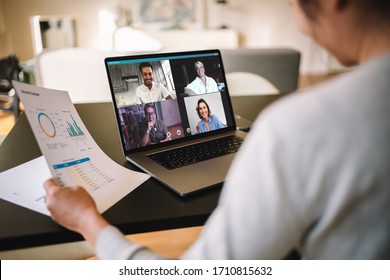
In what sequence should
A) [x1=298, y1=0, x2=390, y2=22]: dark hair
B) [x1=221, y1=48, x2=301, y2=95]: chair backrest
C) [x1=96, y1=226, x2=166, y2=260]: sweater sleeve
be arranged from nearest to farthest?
1. [x1=298, y1=0, x2=390, y2=22]: dark hair
2. [x1=96, y1=226, x2=166, y2=260]: sweater sleeve
3. [x1=221, y1=48, x2=301, y2=95]: chair backrest

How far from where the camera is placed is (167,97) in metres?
0.99

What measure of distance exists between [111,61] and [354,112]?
A: 0.70 meters

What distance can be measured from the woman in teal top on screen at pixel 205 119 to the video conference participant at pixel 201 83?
0.12 feet

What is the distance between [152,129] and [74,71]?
130 centimetres

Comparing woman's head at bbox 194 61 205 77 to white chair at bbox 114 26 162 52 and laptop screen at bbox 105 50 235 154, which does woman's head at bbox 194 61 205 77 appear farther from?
white chair at bbox 114 26 162 52

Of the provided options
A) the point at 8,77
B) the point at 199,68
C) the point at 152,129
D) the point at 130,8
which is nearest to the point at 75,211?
the point at 152,129

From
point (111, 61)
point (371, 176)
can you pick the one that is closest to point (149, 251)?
point (371, 176)

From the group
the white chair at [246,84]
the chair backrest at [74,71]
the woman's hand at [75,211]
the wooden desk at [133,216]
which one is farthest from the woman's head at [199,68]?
the chair backrest at [74,71]

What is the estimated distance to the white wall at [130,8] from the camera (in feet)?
15.8

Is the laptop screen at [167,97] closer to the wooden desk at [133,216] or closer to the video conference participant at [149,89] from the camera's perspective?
the video conference participant at [149,89]

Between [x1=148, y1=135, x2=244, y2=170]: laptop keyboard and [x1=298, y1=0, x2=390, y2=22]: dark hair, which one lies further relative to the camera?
[x1=148, y1=135, x2=244, y2=170]: laptop keyboard

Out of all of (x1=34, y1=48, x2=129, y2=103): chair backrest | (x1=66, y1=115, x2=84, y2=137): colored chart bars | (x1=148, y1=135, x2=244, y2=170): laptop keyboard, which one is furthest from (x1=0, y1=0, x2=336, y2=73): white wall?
(x1=66, y1=115, x2=84, y2=137): colored chart bars

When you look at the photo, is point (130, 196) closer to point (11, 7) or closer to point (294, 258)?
point (294, 258)

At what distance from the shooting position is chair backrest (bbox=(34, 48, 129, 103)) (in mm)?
2037
